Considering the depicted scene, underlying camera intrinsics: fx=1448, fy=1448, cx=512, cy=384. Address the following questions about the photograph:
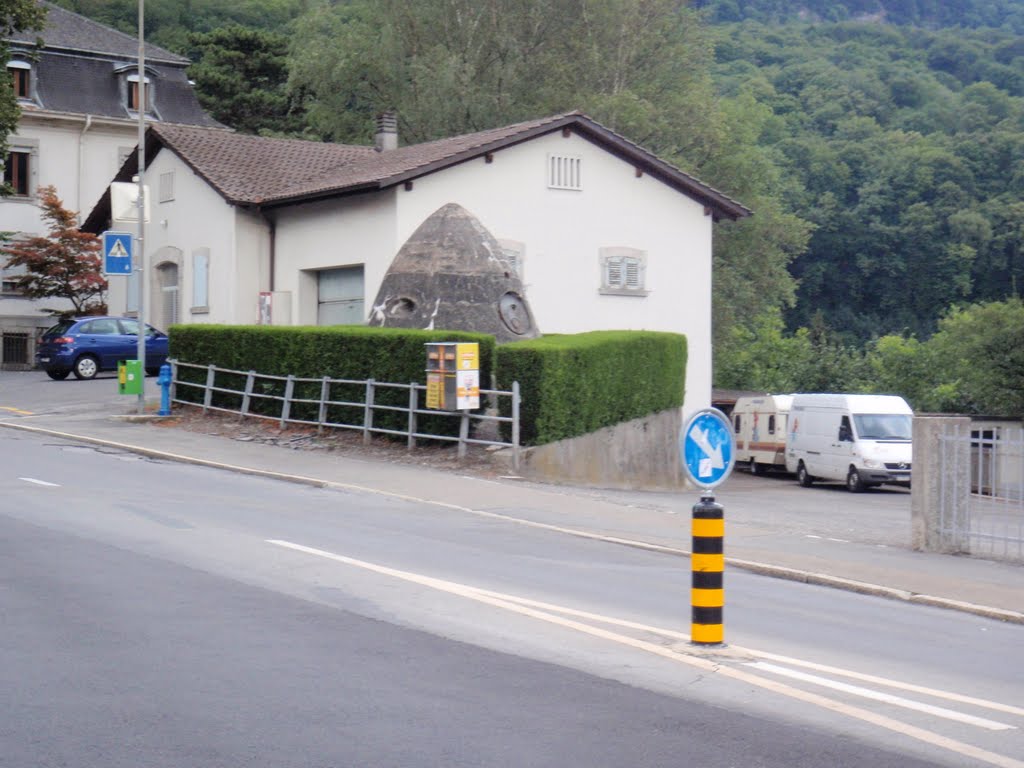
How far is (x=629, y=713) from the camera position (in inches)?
292

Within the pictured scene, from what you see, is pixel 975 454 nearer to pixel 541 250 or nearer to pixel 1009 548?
pixel 1009 548

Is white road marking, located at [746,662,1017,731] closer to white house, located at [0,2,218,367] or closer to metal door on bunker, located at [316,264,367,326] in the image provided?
metal door on bunker, located at [316,264,367,326]

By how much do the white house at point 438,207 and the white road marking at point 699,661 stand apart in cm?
2023

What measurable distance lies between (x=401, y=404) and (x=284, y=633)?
14.8 meters

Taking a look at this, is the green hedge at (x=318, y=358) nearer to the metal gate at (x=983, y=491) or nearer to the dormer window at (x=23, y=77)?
the metal gate at (x=983, y=491)

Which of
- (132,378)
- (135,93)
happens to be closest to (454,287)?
(132,378)

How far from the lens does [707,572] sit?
905cm

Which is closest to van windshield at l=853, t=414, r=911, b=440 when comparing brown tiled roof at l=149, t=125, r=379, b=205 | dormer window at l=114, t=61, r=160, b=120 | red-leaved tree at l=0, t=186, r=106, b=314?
brown tiled roof at l=149, t=125, r=379, b=205

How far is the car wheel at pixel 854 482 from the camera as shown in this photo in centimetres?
3600

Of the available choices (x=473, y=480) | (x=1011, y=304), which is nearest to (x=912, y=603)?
(x=473, y=480)

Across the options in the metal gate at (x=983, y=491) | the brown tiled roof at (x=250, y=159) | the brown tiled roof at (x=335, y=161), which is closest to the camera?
the metal gate at (x=983, y=491)

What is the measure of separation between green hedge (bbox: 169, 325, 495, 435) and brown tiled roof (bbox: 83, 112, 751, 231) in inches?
221

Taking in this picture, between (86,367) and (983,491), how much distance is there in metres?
26.9

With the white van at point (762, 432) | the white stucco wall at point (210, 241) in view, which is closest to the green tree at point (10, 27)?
the white stucco wall at point (210, 241)
